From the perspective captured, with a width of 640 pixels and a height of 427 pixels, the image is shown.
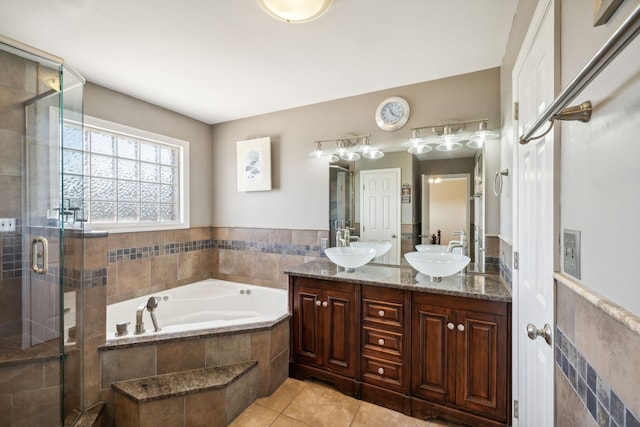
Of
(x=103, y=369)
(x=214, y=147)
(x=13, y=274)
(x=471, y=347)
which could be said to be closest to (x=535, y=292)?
(x=471, y=347)

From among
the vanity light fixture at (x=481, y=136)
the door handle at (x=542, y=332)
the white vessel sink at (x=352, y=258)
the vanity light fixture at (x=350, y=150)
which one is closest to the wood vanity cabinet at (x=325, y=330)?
the white vessel sink at (x=352, y=258)

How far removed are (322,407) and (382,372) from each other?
0.50 metres

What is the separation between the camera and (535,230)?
1.18 metres

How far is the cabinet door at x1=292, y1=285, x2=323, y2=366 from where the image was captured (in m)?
2.24

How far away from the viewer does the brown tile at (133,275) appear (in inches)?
104

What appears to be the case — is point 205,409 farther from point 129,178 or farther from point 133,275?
point 129,178

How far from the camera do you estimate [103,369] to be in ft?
5.77

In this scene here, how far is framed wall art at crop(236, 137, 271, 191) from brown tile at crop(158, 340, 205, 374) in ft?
5.67

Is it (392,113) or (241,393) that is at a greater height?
(392,113)

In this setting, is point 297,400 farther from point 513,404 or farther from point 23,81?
point 23,81

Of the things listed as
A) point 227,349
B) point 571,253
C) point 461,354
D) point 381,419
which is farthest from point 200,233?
→ point 571,253

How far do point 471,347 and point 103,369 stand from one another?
235 cm

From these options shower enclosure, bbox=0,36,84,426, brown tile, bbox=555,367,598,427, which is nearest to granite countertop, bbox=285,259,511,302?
brown tile, bbox=555,367,598,427

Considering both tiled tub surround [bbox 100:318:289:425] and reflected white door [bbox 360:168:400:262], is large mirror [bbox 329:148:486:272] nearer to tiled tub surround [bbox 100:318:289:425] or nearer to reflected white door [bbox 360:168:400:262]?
reflected white door [bbox 360:168:400:262]
